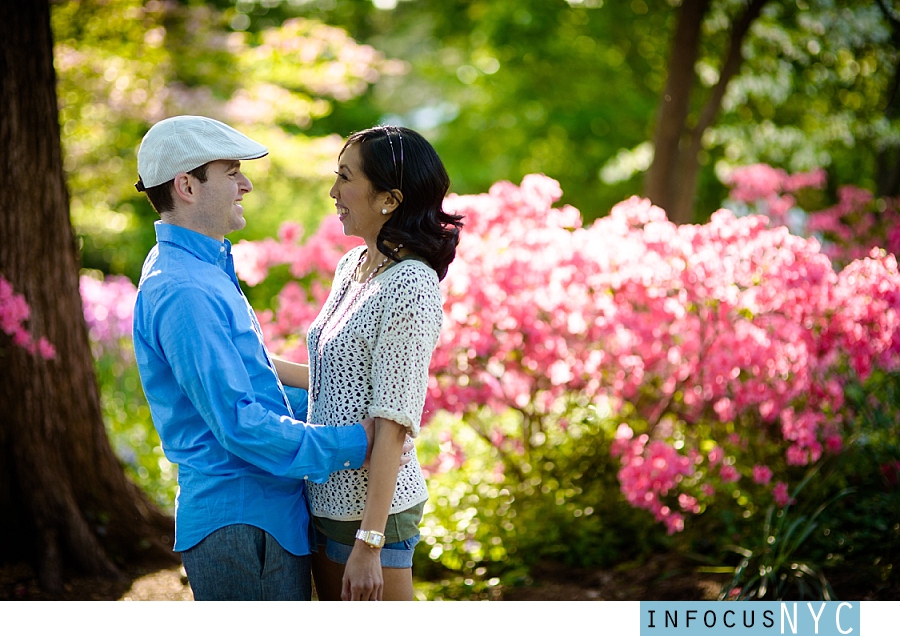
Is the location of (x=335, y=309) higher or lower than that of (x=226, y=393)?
higher

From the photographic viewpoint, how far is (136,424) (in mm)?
4902

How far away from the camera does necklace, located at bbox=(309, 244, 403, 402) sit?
5.74 feet

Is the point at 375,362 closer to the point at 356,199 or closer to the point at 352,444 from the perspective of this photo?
the point at 352,444

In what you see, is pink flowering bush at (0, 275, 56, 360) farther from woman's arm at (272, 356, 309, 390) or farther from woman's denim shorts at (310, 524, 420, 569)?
woman's denim shorts at (310, 524, 420, 569)

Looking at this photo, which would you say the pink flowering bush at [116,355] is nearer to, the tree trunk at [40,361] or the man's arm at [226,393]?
the tree trunk at [40,361]

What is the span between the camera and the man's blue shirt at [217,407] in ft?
5.10

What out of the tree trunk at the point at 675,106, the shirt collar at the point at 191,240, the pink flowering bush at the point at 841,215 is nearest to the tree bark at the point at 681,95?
the tree trunk at the point at 675,106

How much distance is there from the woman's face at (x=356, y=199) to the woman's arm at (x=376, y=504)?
1.27 feet

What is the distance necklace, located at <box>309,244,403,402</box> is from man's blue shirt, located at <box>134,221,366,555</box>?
9 centimetres

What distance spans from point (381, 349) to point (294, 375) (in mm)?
433

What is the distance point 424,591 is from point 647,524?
0.91m

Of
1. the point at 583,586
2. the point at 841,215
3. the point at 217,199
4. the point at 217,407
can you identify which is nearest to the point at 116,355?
the point at 583,586

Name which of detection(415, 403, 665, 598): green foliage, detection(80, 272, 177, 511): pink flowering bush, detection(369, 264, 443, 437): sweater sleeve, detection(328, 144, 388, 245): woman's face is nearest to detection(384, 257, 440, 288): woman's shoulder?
detection(369, 264, 443, 437): sweater sleeve

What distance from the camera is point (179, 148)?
1.64m
